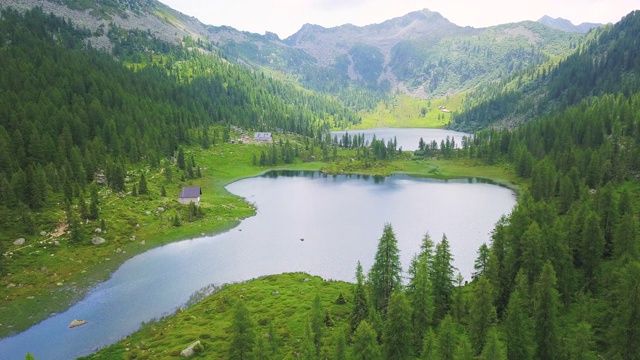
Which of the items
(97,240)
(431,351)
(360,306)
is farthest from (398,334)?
(97,240)

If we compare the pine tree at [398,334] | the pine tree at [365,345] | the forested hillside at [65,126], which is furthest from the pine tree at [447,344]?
the forested hillside at [65,126]

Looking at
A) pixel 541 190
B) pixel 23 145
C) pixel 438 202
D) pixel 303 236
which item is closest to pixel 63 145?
pixel 23 145

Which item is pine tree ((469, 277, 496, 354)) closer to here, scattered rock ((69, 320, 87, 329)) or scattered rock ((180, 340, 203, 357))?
scattered rock ((180, 340, 203, 357))

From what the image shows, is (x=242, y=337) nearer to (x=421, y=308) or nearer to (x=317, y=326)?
(x=317, y=326)

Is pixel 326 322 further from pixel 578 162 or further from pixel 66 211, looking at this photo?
pixel 578 162

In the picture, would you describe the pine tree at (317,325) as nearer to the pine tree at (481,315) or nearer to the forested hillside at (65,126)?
the pine tree at (481,315)

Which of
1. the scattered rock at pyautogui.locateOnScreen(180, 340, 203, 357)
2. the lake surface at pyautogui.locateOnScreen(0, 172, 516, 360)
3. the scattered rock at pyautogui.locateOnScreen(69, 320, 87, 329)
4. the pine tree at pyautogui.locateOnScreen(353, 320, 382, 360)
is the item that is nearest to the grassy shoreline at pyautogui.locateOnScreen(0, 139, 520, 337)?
the lake surface at pyautogui.locateOnScreen(0, 172, 516, 360)
